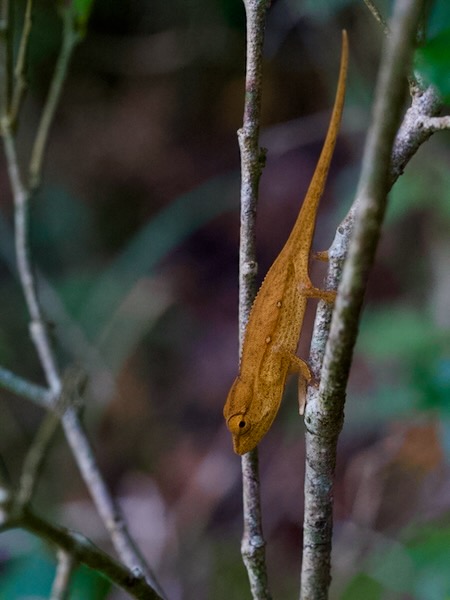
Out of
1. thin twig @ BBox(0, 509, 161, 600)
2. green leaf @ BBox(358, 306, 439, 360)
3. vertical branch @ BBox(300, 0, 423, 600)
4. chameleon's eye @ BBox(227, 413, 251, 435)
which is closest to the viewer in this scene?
vertical branch @ BBox(300, 0, 423, 600)

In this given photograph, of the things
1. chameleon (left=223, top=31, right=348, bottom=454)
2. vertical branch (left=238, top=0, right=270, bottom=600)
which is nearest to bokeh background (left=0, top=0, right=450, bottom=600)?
chameleon (left=223, top=31, right=348, bottom=454)

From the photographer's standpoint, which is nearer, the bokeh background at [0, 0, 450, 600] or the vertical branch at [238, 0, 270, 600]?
the vertical branch at [238, 0, 270, 600]

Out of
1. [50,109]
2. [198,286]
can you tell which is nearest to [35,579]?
[50,109]

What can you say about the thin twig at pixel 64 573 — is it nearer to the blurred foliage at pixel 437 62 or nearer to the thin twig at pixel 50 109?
the blurred foliage at pixel 437 62

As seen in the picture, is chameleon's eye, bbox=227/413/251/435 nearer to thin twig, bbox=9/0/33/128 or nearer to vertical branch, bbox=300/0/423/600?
vertical branch, bbox=300/0/423/600

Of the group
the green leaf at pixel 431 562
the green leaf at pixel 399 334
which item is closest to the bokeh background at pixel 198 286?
the green leaf at pixel 399 334

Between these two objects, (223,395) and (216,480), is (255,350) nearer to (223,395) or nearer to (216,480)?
(216,480)

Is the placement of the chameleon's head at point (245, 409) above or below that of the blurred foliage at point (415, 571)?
above
